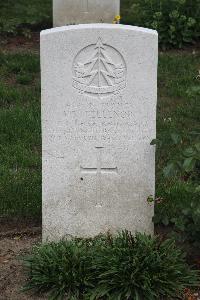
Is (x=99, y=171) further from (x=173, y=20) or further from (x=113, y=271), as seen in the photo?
(x=173, y=20)

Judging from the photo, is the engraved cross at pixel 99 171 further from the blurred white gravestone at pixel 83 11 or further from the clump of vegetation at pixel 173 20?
the blurred white gravestone at pixel 83 11

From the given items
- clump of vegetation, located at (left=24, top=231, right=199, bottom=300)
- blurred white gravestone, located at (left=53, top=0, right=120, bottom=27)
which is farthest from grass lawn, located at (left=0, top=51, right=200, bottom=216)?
blurred white gravestone, located at (left=53, top=0, right=120, bottom=27)

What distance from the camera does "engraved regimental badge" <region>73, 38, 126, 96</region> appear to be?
15.0 ft

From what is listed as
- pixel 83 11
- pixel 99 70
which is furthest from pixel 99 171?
pixel 83 11

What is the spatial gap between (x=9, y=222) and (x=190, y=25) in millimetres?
4638

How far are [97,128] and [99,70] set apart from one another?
0.37m

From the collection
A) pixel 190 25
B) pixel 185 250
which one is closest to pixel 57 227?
pixel 185 250

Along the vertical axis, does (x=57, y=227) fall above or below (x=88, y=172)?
below

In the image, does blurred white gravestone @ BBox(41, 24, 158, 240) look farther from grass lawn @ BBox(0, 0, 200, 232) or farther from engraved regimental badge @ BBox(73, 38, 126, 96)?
grass lawn @ BBox(0, 0, 200, 232)

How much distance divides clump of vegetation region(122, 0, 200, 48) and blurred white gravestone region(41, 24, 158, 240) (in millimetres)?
4570

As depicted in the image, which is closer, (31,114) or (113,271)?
(113,271)

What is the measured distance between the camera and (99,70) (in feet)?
15.1

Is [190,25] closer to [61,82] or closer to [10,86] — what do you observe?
[10,86]

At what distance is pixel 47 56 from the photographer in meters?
4.56
